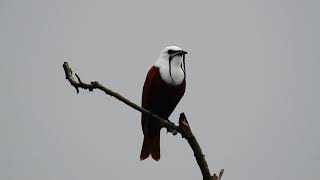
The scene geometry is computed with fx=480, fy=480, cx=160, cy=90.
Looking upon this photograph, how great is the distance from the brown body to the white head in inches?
3.3

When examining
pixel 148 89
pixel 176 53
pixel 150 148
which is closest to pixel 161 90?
pixel 148 89

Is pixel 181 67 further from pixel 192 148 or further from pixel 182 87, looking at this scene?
pixel 192 148

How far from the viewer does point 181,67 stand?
279 inches

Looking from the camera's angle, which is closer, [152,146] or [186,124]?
[186,124]

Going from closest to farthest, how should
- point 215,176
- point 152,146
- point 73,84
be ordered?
point 215,176
point 73,84
point 152,146

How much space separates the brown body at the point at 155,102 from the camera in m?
7.18

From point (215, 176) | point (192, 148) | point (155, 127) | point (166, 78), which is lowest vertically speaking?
point (215, 176)

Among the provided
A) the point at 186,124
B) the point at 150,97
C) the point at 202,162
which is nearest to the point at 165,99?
the point at 150,97

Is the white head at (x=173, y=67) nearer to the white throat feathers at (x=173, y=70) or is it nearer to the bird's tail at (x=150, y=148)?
the white throat feathers at (x=173, y=70)

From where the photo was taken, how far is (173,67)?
709 centimetres

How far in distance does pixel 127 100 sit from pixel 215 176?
40.1 inches

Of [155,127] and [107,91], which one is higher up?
[155,127]

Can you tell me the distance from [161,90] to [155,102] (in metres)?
0.32

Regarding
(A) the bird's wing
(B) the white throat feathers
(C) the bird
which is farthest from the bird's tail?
(B) the white throat feathers
